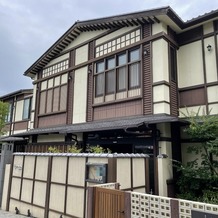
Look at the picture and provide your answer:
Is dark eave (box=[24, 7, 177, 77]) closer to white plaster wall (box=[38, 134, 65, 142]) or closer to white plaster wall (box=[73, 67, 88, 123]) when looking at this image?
white plaster wall (box=[73, 67, 88, 123])

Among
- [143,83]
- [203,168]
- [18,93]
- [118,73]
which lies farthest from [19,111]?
[203,168]

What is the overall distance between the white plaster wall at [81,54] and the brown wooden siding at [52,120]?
9.96ft

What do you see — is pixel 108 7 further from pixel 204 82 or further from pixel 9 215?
pixel 9 215

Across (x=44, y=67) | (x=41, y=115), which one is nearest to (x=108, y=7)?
(x=44, y=67)

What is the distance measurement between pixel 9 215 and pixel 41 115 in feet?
24.6

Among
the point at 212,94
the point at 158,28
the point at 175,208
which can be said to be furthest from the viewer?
the point at 158,28

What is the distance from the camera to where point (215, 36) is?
9.31 m

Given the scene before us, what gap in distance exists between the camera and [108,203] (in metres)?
4.75

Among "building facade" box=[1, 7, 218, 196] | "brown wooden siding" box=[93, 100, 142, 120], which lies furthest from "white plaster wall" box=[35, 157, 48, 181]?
"brown wooden siding" box=[93, 100, 142, 120]

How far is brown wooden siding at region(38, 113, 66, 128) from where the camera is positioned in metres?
13.6

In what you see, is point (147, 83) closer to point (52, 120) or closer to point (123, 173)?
point (123, 173)

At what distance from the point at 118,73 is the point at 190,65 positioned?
10.0 feet

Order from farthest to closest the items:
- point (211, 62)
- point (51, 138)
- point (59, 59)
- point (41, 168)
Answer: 1. point (59, 59)
2. point (51, 138)
3. point (211, 62)
4. point (41, 168)

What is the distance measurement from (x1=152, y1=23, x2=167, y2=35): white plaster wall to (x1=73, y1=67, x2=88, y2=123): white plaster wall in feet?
14.0
